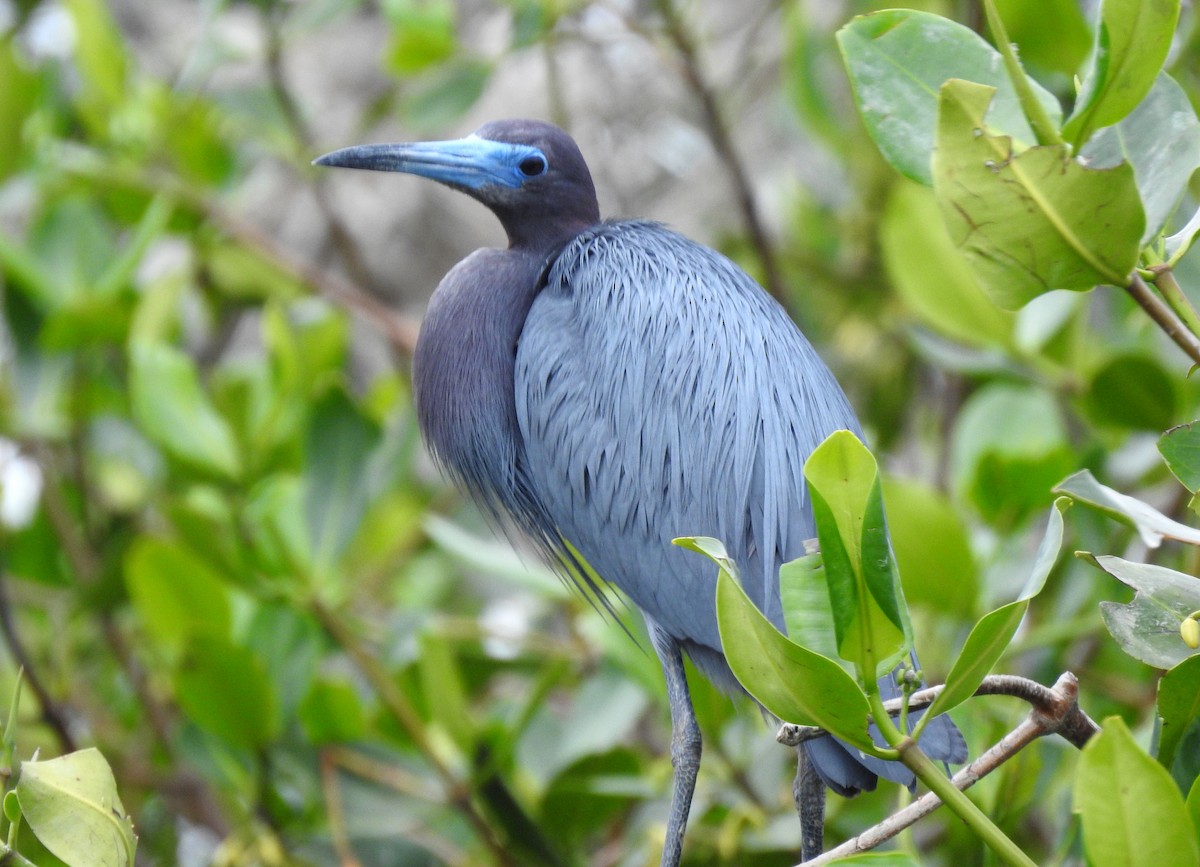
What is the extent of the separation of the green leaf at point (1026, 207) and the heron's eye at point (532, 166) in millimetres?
1208

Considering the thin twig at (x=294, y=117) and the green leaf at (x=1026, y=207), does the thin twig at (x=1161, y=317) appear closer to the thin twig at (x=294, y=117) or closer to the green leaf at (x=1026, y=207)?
the green leaf at (x=1026, y=207)

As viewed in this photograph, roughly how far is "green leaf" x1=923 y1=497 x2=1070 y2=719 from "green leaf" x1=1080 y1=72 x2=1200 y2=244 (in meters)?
0.37

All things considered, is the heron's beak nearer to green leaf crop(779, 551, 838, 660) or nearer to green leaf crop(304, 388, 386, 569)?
green leaf crop(304, 388, 386, 569)

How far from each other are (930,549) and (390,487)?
115 cm

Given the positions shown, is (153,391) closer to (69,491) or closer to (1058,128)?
(69,491)

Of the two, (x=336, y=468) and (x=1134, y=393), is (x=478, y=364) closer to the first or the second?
(x=336, y=468)

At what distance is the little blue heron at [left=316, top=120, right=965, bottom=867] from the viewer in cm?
201

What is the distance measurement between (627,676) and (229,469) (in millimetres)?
958

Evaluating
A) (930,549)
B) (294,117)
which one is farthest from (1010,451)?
(294,117)

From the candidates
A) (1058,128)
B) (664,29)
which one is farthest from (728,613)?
(664,29)

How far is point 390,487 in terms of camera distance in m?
2.79

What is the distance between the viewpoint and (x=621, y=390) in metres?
2.11

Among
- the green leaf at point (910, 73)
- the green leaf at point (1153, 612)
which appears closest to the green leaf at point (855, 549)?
the green leaf at point (1153, 612)

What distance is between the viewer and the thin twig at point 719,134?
3096 mm
